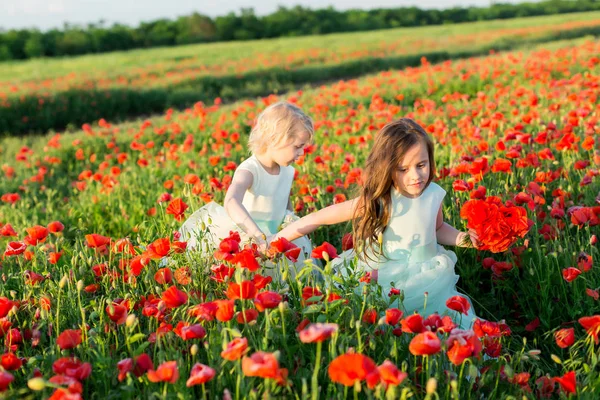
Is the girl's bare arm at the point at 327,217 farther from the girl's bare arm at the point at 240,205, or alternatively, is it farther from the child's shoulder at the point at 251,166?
the child's shoulder at the point at 251,166

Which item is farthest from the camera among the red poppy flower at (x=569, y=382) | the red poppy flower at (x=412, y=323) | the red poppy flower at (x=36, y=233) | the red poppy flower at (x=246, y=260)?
the red poppy flower at (x=36, y=233)

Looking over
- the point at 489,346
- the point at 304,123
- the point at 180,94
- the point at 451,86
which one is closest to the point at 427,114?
the point at 451,86

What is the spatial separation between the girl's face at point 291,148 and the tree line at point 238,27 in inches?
1141

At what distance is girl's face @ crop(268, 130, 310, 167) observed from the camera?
126 inches

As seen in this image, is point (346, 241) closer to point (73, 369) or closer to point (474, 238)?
point (474, 238)

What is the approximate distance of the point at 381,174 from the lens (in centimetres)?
275

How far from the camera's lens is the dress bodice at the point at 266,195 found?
11.1 ft

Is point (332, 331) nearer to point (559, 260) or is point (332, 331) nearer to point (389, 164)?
point (389, 164)

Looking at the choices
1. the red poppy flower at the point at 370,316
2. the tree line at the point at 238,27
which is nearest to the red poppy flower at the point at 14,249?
the red poppy flower at the point at 370,316

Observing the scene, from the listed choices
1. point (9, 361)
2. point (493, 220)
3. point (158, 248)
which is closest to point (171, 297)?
point (158, 248)

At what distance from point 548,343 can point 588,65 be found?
7.24 m

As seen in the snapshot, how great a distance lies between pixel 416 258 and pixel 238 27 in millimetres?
38669

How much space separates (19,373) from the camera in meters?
2.05

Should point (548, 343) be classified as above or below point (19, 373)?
below
